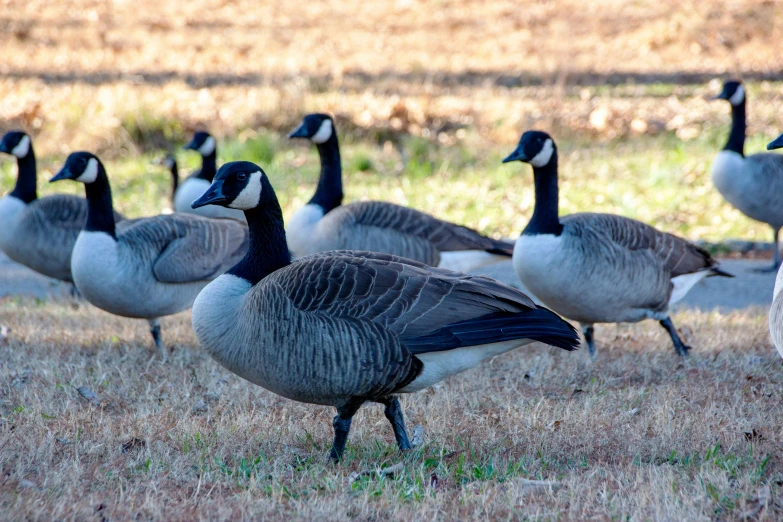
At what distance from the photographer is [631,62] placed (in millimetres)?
18922

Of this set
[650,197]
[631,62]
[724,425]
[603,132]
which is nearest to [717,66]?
[631,62]

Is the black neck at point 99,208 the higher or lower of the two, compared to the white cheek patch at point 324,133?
lower

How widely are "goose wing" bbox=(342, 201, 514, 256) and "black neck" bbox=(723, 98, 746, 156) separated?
385 cm

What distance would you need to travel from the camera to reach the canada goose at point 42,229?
7.53 meters

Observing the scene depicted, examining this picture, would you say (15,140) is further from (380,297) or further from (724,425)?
(724,425)

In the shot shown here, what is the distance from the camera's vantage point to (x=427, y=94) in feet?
48.4

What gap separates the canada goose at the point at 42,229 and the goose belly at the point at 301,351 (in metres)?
4.12

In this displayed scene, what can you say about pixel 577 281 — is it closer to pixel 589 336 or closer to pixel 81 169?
pixel 589 336

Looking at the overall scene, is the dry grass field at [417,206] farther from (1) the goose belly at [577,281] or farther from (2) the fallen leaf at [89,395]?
(1) the goose belly at [577,281]

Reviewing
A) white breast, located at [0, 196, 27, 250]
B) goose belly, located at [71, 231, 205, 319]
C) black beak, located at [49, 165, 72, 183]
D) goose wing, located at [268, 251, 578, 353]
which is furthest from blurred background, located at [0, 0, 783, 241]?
goose wing, located at [268, 251, 578, 353]

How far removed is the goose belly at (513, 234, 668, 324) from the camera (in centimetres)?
579

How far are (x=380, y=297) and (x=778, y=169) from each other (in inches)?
276

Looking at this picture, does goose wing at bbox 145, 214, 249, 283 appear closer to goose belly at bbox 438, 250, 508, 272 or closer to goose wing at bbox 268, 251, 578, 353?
goose belly at bbox 438, 250, 508, 272

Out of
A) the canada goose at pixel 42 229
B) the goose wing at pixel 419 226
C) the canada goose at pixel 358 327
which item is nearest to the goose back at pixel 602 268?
the goose wing at pixel 419 226
